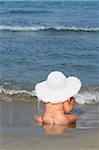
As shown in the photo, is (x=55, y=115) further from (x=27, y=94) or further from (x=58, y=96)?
(x=27, y=94)

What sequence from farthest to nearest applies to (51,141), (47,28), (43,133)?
1. (47,28)
2. (43,133)
3. (51,141)

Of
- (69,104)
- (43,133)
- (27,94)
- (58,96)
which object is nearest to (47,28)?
(27,94)

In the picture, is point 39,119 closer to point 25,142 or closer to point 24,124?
point 24,124

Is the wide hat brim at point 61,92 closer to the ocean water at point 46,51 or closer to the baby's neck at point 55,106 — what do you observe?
the baby's neck at point 55,106

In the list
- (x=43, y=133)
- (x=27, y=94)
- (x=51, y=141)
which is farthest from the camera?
(x=27, y=94)

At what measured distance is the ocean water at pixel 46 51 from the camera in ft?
28.4

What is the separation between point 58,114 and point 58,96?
207 mm

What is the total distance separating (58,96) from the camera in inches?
196

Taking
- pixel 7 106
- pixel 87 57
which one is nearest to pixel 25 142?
pixel 7 106

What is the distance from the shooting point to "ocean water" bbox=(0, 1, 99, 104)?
864 centimetres

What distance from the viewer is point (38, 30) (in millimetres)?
19031

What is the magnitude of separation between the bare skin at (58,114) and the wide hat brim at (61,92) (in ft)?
0.32

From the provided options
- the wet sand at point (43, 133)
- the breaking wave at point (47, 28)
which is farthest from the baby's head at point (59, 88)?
the breaking wave at point (47, 28)

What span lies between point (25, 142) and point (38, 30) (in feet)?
49.3
